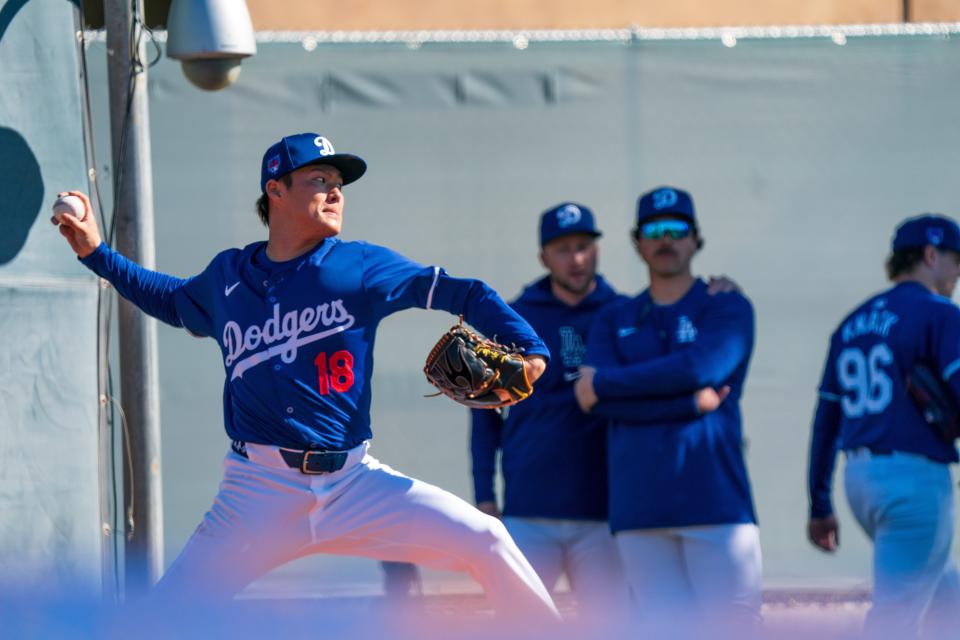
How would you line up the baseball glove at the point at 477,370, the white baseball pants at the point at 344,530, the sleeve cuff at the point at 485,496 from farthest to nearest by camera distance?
1. the sleeve cuff at the point at 485,496
2. the white baseball pants at the point at 344,530
3. the baseball glove at the point at 477,370

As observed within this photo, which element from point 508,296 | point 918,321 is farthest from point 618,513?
point 508,296

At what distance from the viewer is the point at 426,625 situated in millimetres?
2984

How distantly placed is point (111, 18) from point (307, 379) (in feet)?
6.80

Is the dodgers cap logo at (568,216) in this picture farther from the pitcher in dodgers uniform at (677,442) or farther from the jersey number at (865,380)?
the jersey number at (865,380)

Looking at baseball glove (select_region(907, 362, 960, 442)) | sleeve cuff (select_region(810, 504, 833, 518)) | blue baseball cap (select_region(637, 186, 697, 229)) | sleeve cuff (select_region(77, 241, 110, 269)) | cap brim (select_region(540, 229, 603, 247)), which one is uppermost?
blue baseball cap (select_region(637, 186, 697, 229))

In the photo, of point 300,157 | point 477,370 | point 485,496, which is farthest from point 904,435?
point 300,157

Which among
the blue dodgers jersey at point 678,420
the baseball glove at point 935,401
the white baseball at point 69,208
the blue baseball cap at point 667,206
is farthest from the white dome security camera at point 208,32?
the baseball glove at point 935,401

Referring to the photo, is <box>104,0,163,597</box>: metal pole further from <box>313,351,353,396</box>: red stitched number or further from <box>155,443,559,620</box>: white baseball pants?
<box>313,351,353,396</box>: red stitched number

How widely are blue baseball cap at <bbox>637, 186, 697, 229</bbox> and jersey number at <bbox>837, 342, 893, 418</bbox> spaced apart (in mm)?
792

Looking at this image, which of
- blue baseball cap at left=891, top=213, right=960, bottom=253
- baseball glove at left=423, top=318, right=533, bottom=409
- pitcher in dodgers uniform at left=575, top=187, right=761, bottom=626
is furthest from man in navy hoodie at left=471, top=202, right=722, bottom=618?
baseball glove at left=423, top=318, right=533, bottom=409

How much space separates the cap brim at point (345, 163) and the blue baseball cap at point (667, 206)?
1.44m

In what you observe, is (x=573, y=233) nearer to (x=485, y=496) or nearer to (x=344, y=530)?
(x=485, y=496)

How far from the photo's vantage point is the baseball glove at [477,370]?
4527 millimetres

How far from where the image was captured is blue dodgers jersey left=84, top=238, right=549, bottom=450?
15.5 feet
